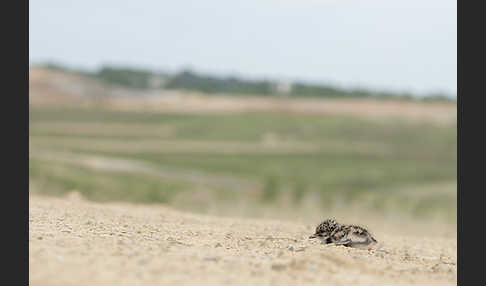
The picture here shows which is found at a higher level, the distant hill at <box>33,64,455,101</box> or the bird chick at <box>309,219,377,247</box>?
the distant hill at <box>33,64,455,101</box>

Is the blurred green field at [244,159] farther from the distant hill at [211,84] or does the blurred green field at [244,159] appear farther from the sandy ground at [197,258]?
the distant hill at [211,84]

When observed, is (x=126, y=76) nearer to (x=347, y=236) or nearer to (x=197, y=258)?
(x=347, y=236)

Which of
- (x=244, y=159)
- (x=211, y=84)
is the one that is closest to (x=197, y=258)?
(x=244, y=159)

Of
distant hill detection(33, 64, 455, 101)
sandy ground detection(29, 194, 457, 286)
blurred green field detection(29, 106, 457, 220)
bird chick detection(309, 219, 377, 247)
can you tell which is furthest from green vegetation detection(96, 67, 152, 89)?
bird chick detection(309, 219, 377, 247)

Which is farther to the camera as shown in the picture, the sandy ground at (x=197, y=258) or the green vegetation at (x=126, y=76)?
the green vegetation at (x=126, y=76)

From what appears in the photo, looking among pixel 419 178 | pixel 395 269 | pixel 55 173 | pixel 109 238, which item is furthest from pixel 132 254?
pixel 419 178

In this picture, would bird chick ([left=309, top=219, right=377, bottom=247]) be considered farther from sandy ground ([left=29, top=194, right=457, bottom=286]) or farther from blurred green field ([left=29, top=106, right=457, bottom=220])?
blurred green field ([left=29, top=106, right=457, bottom=220])

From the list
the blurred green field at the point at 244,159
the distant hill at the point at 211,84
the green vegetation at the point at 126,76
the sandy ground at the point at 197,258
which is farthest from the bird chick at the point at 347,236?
the green vegetation at the point at 126,76
